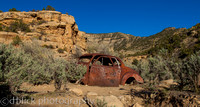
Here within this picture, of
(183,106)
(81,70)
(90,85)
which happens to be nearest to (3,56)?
(81,70)

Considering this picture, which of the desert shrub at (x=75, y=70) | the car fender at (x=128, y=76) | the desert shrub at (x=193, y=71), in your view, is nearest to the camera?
the desert shrub at (x=193, y=71)

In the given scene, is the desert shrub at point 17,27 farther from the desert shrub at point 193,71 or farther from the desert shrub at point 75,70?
the desert shrub at point 193,71

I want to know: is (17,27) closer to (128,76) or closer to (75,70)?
(75,70)

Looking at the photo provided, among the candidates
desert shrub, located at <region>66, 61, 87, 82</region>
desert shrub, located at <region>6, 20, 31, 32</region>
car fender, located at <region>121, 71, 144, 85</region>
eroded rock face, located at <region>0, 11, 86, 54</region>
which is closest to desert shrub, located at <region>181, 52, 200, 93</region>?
car fender, located at <region>121, 71, 144, 85</region>

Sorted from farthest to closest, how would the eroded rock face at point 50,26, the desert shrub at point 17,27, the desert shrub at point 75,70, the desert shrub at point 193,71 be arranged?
the eroded rock face at point 50,26 < the desert shrub at point 17,27 < the desert shrub at point 75,70 < the desert shrub at point 193,71

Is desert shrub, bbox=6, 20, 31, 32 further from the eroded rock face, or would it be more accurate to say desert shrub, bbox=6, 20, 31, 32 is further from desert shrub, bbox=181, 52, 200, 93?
desert shrub, bbox=181, 52, 200, 93

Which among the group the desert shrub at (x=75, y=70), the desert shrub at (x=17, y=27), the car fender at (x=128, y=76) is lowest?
the car fender at (x=128, y=76)

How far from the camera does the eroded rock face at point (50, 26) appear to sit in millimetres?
20425

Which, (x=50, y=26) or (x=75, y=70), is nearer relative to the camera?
(x=75, y=70)

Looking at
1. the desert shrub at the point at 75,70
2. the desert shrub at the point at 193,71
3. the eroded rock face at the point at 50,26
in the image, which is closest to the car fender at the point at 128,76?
the desert shrub at the point at 75,70

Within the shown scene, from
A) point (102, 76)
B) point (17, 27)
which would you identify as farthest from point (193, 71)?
point (17, 27)

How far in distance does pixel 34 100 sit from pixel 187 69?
5400 millimetres

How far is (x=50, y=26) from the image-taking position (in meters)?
22.5

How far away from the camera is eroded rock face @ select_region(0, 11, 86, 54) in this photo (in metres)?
20.4
